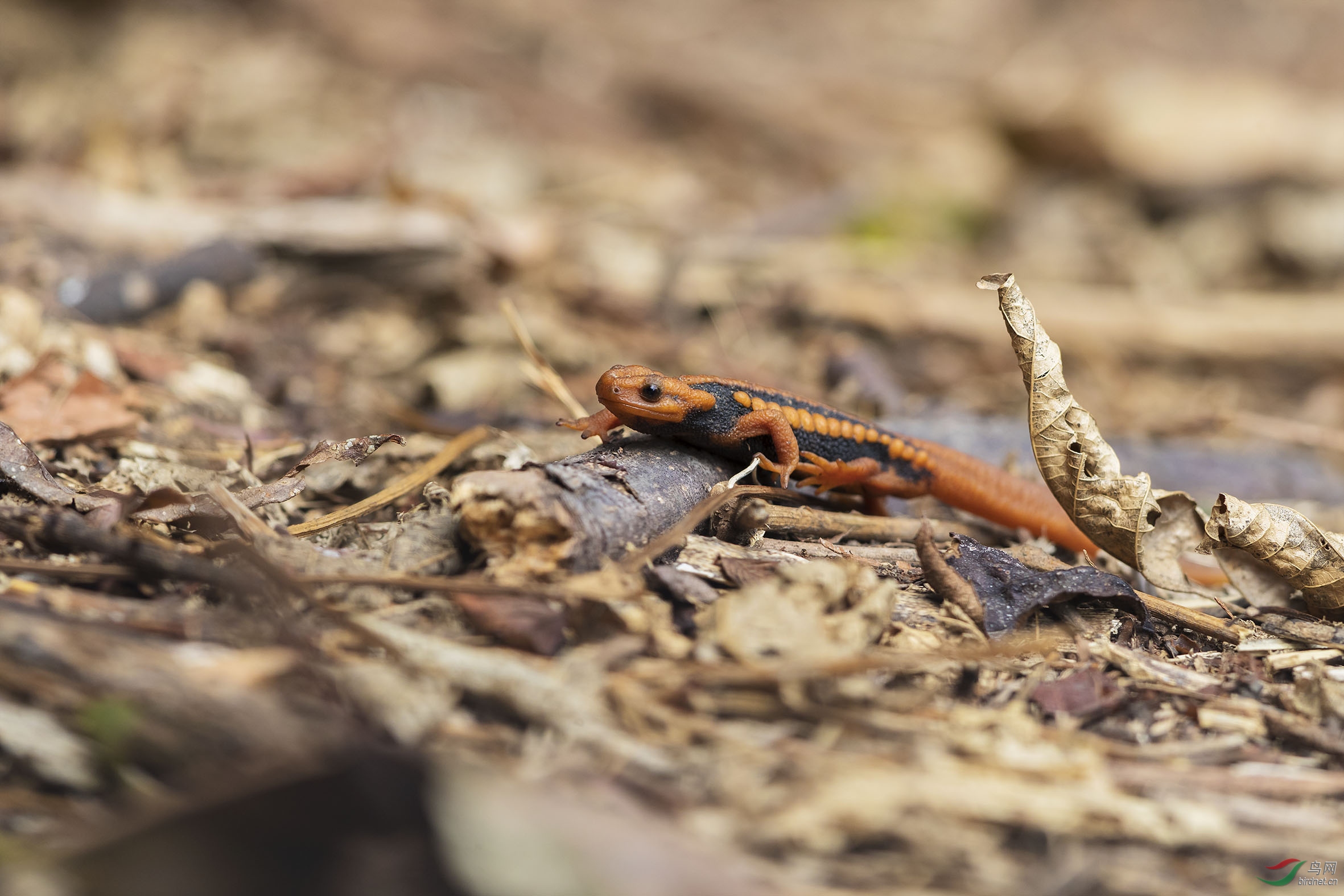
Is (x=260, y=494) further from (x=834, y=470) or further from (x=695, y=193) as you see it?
(x=695, y=193)

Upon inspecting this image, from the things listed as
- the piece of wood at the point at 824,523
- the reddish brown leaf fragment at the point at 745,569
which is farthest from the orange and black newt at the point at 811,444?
the reddish brown leaf fragment at the point at 745,569

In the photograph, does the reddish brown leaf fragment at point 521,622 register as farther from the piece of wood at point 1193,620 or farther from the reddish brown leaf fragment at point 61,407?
the reddish brown leaf fragment at point 61,407

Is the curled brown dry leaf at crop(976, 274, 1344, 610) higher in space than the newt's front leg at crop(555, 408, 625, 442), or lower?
higher

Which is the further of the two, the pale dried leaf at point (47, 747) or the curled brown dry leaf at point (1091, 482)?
the curled brown dry leaf at point (1091, 482)

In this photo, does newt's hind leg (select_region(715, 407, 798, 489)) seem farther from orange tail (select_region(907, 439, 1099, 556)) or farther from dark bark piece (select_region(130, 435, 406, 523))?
dark bark piece (select_region(130, 435, 406, 523))

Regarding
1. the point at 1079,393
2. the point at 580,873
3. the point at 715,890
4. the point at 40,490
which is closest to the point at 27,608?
the point at 40,490

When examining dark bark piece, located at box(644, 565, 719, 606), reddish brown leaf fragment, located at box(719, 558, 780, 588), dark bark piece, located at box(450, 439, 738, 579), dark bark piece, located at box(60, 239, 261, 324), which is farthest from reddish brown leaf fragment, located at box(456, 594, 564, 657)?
dark bark piece, located at box(60, 239, 261, 324)
